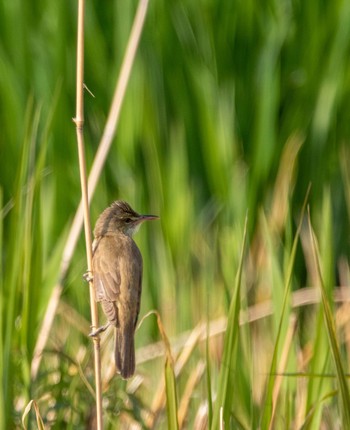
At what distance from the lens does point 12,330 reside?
2611 mm

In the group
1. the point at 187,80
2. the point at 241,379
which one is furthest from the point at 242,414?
the point at 187,80

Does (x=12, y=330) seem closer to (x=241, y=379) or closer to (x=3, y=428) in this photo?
(x=3, y=428)

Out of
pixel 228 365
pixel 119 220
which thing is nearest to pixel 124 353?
pixel 228 365

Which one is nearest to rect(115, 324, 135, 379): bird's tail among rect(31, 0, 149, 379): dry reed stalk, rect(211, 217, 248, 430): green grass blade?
rect(211, 217, 248, 430): green grass blade

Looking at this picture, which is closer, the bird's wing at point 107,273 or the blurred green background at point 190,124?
the bird's wing at point 107,273

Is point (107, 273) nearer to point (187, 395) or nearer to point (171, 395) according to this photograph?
point (171, 395)

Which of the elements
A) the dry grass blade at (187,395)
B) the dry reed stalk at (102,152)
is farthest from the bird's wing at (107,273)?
the dry grass blade at (187,395)

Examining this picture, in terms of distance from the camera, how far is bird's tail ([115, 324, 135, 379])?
211 centimetres

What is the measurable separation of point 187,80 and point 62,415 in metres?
2.02

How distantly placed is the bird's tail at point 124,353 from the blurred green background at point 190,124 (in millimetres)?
1524

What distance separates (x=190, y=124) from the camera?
458cm

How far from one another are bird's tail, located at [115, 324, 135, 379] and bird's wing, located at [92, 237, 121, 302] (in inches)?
2.8

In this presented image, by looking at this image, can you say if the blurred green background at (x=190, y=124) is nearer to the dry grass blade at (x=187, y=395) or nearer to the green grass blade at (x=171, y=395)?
the dry grass blade at (x=187, y=395)

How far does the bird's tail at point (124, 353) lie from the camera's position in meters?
2.11
